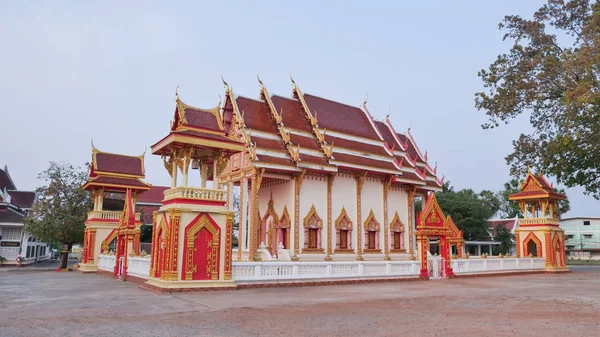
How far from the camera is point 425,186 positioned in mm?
25094

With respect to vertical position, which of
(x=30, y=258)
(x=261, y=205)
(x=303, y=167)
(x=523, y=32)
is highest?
(x=523, y=32)

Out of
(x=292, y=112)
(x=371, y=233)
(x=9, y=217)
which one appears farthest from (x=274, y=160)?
(x=9, y=217)

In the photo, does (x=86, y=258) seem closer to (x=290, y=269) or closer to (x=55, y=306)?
(x=290, y=269)

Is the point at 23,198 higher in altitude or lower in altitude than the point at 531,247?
higher

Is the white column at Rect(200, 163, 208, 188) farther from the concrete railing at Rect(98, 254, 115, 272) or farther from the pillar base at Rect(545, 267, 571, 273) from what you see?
the pillar base at Rect(545, 267, 571, 273)

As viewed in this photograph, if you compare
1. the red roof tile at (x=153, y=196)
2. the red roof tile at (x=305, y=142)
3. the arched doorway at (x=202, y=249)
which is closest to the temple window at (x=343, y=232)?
the red roof tile at (x=305, y=142)

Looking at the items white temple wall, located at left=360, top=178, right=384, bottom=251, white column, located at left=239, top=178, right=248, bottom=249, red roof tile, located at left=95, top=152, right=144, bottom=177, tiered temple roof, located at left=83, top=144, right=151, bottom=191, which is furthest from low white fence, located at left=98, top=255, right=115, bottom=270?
white temple wall, located at left=360, top=178, right=384, bottom=251

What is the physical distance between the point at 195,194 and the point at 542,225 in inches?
791

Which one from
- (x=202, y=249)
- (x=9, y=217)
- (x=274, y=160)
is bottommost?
(x=202, y=249)

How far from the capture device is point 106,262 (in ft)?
68.6

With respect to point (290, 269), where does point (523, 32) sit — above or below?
above

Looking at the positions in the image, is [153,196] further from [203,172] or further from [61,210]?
[203,172]

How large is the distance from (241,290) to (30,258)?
113 feet

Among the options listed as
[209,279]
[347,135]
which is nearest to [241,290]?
[209,279]
